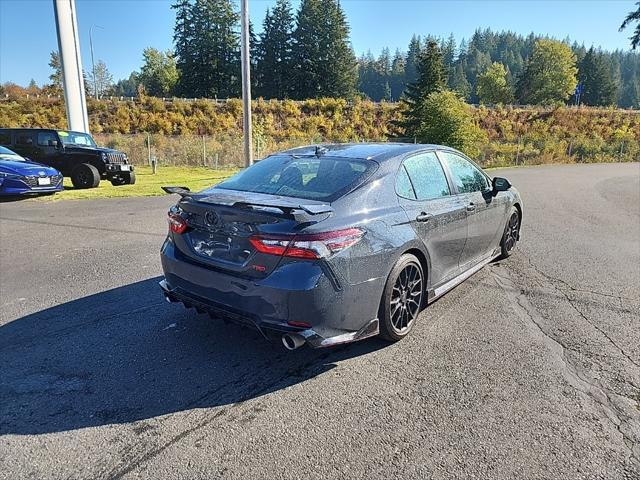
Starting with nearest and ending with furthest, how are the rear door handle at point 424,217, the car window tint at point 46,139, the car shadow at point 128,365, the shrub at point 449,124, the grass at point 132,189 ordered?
the car shadow at point 128,365
the rear door handle at point 424,217
the grass at point 132,189
the car window tint at point 46,139
the shrub at point 449,124

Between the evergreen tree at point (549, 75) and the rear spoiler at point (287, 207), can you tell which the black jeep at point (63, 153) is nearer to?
the rear spoiler at point (287, 207)

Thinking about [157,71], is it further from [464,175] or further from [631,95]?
[631,95]

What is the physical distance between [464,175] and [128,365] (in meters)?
3.68

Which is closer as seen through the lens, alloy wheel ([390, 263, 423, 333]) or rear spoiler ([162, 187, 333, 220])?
rear spoiler ([162, 187, 333, 220])

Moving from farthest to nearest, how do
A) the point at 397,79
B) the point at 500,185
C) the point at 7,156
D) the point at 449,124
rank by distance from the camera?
the point at 397,79 < the point at 449,124 < the point at 7,156 < the point at 500,185

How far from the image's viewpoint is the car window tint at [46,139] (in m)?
13.1

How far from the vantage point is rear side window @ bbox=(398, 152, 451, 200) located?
A: 155 inches

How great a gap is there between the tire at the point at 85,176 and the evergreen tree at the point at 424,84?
29.3m

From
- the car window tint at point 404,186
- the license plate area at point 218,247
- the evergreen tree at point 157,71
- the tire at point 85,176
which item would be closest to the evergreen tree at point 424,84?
the tire at point 85,176

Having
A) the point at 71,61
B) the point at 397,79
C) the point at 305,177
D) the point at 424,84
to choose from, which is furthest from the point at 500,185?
the point at 397,79

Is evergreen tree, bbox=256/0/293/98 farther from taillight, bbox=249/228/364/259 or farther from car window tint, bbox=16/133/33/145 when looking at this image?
taillight, bbox=249/228/364/259

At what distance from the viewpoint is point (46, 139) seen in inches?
519

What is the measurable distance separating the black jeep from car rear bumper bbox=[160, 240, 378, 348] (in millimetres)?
11952

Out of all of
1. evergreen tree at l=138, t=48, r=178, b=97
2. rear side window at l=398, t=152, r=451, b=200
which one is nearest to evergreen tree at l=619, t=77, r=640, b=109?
evergreen tree at l=138, t=48, r=178, b=97
